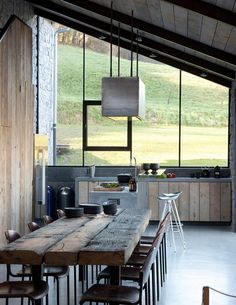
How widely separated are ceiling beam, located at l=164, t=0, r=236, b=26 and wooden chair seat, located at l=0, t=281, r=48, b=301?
317 cm

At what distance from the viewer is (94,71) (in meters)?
11.5

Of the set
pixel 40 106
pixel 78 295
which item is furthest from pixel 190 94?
pixel 78 295

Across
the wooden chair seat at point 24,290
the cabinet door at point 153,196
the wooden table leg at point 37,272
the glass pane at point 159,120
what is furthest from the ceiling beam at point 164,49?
the wooden chair seat at point 24,290

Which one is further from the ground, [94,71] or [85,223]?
[94,71]

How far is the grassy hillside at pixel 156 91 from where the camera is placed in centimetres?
1138

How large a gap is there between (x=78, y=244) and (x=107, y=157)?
22.9 feet

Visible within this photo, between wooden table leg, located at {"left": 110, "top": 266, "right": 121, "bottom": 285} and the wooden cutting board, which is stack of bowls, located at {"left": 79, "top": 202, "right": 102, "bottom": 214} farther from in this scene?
the wooden cutting board

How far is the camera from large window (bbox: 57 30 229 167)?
1132 centimetres

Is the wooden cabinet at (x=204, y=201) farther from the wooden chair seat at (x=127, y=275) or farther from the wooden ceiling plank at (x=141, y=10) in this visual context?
the wooden chair seat at (x=127, y=275)

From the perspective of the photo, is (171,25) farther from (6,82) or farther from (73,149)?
(73,149)

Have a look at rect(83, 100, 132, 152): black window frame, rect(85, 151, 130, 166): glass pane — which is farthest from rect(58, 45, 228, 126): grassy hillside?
rect(85, 151, 130, 166): glass pane

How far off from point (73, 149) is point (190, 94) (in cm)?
248

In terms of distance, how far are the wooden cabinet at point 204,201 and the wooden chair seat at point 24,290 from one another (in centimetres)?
624

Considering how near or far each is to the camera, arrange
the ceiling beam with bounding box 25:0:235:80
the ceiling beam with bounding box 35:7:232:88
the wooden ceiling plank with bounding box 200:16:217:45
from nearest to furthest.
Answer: the wooden ceiling plank with bounding box 200:16:217:45
the ceiling beam with bounding box 25:0:235:80
the ceiling beam with bounding box 35:7:232:88
